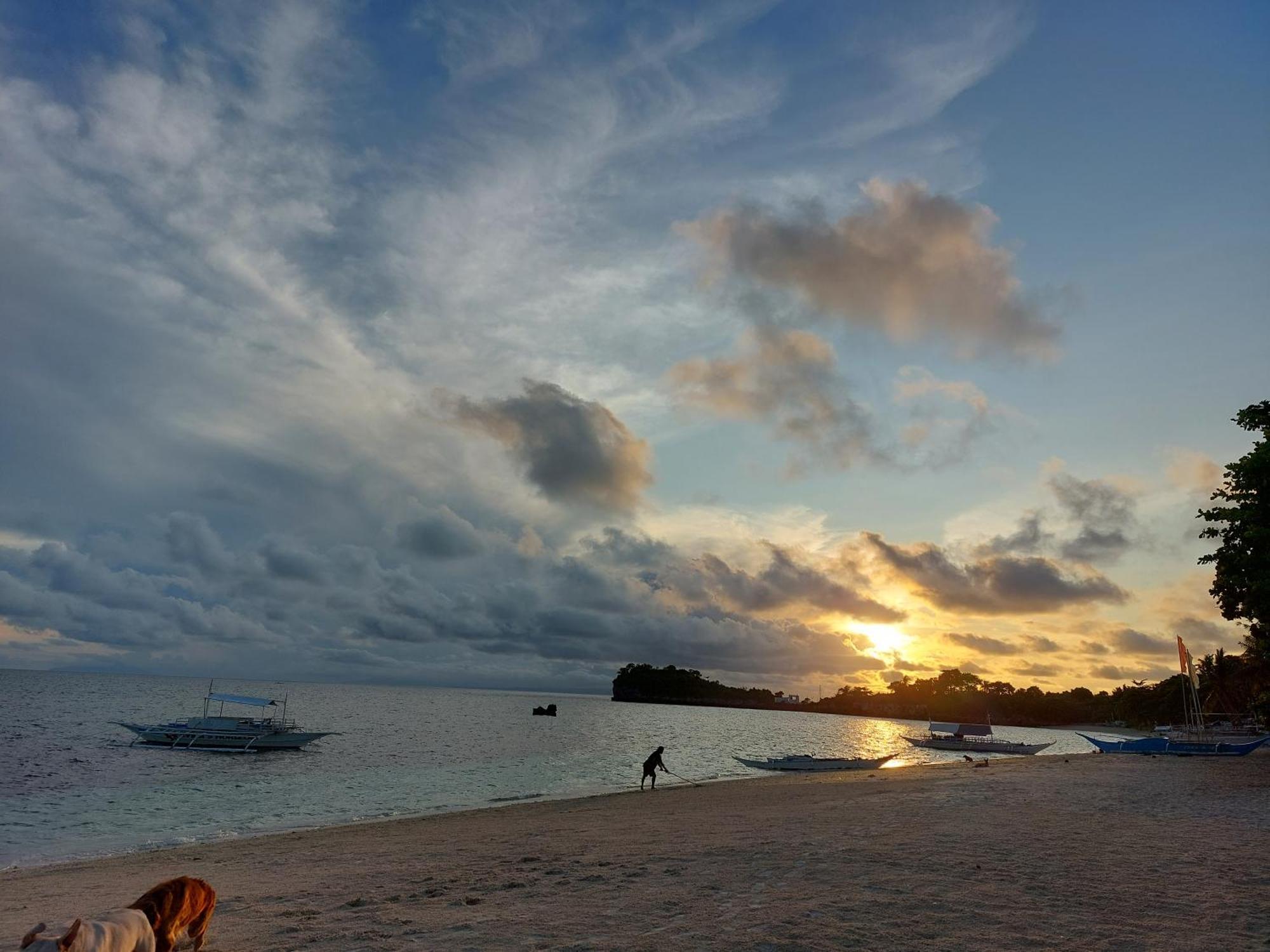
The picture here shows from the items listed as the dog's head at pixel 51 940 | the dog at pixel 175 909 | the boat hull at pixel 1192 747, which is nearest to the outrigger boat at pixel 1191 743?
the boat hull at pixel 1192 747

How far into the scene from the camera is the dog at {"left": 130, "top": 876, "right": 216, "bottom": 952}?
8.40 m

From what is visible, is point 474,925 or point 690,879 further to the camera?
point 690,879

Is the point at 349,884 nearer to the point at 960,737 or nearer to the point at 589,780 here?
the point at 589,780

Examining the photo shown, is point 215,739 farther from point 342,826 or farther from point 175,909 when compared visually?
point 175,909

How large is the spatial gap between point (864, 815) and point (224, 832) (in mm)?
21610

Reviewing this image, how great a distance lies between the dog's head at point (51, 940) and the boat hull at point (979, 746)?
80.4m

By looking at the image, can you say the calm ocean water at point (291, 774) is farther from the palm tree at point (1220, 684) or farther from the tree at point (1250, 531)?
the tree at point (1250, 531)

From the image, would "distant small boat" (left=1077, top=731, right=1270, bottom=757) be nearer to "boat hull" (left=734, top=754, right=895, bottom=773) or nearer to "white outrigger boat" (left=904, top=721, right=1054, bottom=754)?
"boat hull" (left=734, top=754, right=895, bottom=773)

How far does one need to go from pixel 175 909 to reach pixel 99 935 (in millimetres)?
1583

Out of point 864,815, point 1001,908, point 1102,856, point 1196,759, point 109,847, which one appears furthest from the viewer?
point 1196,759

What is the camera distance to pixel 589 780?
142 ft

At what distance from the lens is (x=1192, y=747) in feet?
144

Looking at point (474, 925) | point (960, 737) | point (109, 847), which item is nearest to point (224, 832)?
point (109, 847)

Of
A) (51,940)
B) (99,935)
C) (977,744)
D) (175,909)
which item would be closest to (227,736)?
(175,909)
